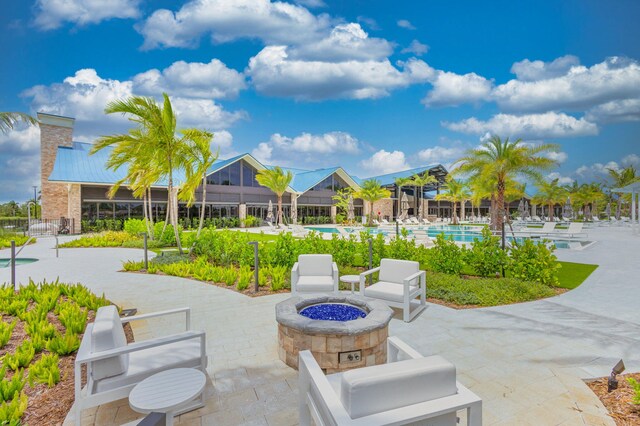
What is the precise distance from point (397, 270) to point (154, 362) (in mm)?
4143

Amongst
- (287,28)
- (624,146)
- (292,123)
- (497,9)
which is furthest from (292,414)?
(624,146)

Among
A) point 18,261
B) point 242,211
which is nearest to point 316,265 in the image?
point 18,261

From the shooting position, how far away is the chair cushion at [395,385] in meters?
1.77

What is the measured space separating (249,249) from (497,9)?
1652 cm

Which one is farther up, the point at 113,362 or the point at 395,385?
the point at 395,385

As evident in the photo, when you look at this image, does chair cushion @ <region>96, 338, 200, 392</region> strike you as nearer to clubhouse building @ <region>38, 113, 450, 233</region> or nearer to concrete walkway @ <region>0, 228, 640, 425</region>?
concrete walkway @ <region>0, 228, 640, 425</region>

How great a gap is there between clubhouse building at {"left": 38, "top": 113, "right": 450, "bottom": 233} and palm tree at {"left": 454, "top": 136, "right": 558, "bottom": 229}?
20.7 metres

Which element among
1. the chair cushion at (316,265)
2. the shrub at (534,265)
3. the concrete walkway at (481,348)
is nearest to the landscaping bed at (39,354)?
the concrete walkway at (481,348)

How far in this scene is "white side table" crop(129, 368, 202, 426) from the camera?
2145 mm

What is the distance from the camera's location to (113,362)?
2742 mm

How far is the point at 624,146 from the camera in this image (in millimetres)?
39375

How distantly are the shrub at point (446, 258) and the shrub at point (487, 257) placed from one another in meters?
0.22

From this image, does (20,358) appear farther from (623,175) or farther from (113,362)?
(623,175)

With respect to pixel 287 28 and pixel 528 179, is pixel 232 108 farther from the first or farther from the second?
pixel 528 179
